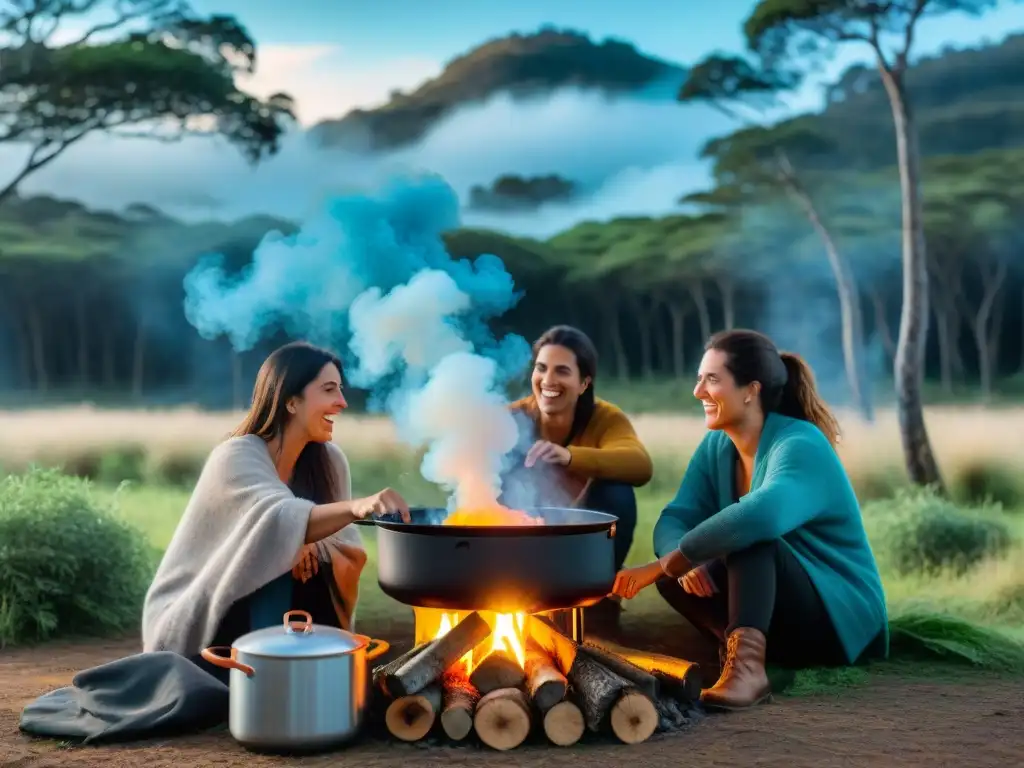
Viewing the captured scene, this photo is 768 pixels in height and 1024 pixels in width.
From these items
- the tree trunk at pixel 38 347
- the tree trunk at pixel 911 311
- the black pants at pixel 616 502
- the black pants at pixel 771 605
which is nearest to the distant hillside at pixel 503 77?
the tree trunk at pixel 911 311

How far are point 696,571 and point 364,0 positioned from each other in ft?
16.0

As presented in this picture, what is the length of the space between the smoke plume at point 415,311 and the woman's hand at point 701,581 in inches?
27.4

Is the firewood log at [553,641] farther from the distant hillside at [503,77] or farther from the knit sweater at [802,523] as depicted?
the distant hillside at [503,77]

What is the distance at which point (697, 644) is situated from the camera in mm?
4621

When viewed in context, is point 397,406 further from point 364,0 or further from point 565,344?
point 364,0

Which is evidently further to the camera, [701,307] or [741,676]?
[701,307]

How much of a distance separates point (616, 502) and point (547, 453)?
0.50 meters

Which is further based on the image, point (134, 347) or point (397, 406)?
point (134, 347)

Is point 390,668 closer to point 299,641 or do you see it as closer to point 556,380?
point 299,641

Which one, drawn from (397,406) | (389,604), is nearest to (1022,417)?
(389,604)

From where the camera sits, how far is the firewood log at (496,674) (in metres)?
3.34

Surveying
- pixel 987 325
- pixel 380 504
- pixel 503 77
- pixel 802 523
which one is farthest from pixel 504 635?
pixel 503 77

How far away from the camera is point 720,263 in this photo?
7.72m

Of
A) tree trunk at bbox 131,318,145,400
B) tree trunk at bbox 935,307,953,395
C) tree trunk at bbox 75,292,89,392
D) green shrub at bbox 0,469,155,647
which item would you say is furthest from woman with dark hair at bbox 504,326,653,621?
tree trunk at bbox 75,292,89,392
